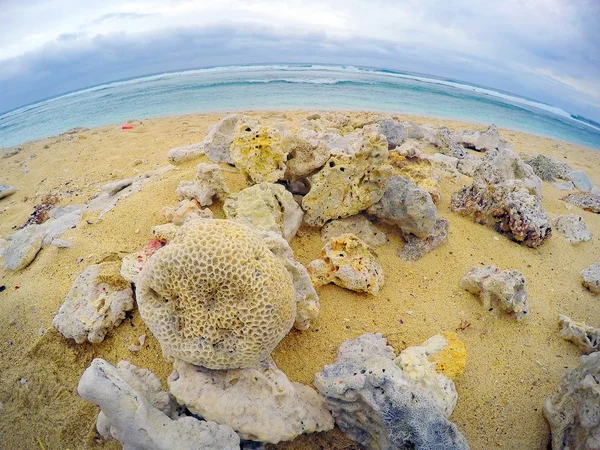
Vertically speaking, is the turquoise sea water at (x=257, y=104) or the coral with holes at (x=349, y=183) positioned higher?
the coral with holes at (x=349, y=183)

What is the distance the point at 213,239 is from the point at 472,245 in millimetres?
3486

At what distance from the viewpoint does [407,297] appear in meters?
3.55

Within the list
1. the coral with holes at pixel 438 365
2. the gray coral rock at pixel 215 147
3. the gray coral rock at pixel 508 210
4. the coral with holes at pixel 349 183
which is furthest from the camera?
the gray coral rock at pixel 215 147

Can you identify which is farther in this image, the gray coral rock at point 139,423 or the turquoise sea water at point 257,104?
the turquoise sea water at point 257,104

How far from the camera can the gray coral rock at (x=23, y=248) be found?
3.83 m

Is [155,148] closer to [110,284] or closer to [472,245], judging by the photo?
[110,284]

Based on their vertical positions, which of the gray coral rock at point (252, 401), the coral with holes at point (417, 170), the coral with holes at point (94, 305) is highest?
the coral with holes at point (417, 170)

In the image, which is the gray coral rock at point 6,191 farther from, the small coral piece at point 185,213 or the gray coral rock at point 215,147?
the small coral piece at point 185,213

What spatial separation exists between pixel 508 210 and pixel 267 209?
3.24 metres

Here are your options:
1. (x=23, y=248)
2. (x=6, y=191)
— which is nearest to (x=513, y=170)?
(x=23, y=248)

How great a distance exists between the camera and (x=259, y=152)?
4012 mm

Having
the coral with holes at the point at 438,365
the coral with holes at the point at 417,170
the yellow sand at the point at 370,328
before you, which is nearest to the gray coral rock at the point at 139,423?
the yellow sand at the point at 370,328

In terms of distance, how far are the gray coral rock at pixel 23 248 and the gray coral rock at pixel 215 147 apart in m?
2.26

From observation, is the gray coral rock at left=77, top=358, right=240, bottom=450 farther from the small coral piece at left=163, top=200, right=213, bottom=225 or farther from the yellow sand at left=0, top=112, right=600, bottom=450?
the small coral piece at left=163, top=200, right=213, bottom=225
